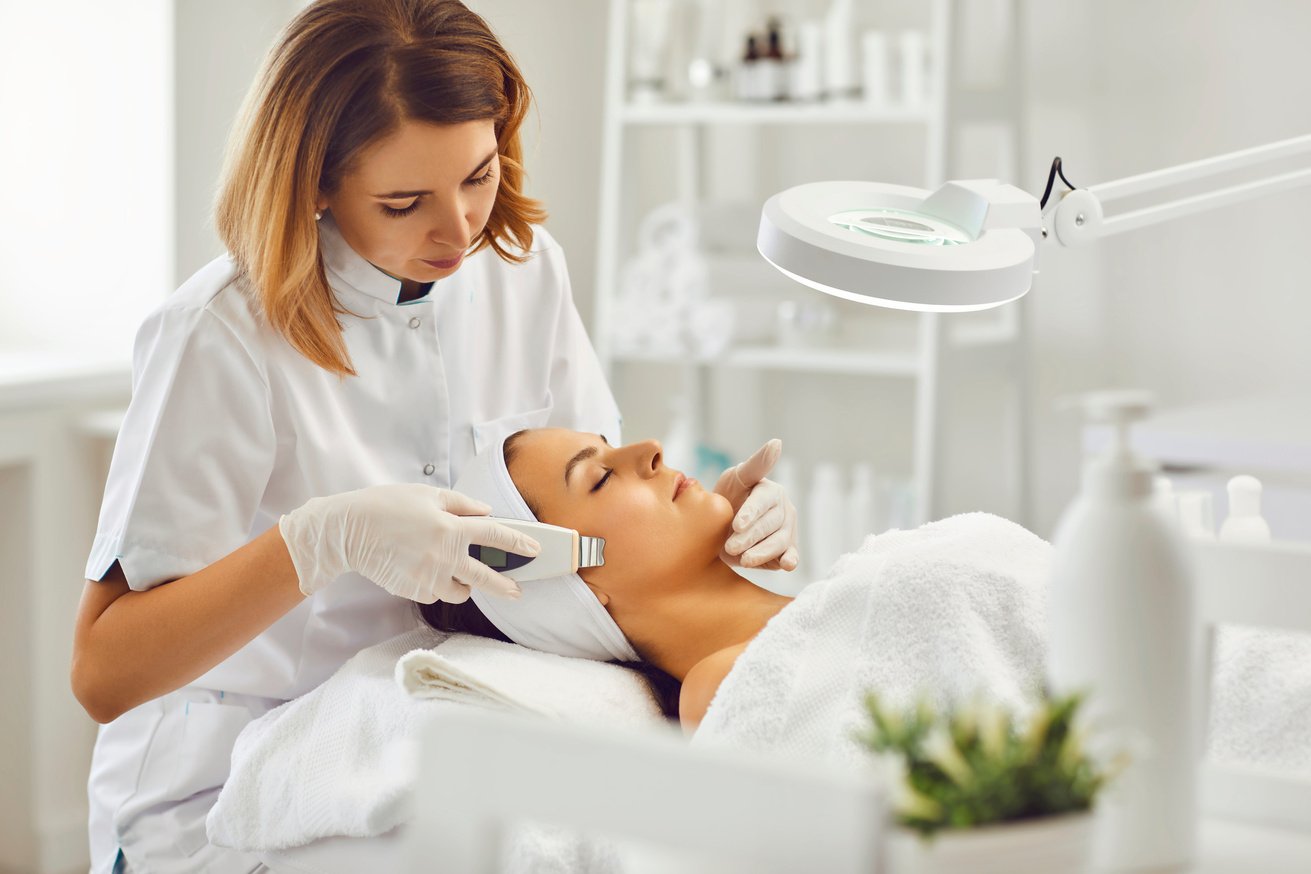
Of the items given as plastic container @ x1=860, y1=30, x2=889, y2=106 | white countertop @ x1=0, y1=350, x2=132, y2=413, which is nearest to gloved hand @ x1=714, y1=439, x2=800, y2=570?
plastic container @ x1=860, y1=30, x2=889, y2=106

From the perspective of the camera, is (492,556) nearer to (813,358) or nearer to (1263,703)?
(1263,703)

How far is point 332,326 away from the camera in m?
1.49

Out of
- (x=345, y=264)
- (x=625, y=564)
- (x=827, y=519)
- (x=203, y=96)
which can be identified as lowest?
(x=827, y=519)

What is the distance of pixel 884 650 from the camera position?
115cm

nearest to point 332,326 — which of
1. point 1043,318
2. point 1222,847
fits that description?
point 1222,847

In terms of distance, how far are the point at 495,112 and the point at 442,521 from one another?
474 millimetres

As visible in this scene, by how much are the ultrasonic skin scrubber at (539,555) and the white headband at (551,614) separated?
35 millimetres

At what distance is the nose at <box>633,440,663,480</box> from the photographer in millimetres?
1494

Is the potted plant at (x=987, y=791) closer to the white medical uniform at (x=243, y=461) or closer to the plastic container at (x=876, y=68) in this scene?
the white medical uniform at (x=243, y=461)

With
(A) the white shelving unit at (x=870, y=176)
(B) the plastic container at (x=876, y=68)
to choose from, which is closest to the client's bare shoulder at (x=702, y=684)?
(A) the white shelving unit at (x=870, y=176)

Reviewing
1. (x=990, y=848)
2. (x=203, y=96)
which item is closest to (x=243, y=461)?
(x=990, y=848)

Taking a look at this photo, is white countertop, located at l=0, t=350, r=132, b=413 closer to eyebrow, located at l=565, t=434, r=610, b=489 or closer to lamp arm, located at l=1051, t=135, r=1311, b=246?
eyebrow, located at l=565, t=434, r=610, b=489

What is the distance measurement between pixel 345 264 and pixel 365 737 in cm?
54

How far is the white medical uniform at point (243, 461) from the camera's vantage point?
138 centimetres
